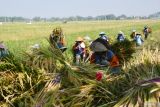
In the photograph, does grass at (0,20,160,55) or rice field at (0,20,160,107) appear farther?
grass at (0,20,160,55)

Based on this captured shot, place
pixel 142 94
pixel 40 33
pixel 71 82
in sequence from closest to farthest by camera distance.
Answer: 1. pixel 142 94
2. pixel 71 82
3. pixel 40 33

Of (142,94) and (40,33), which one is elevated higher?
(142,94)

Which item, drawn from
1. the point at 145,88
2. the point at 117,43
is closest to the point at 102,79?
the point at 145,88

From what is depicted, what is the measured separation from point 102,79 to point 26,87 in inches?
41.8

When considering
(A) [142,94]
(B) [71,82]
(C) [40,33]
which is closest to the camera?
(A) [142,94]

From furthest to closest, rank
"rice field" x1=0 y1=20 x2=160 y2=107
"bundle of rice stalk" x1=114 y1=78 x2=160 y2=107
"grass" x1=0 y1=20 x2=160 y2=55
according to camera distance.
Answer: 1. "grass" x1=0 y1=20 x2=160 y2=55
2. "rice field" x1=0 y1=20 x2=160 y2=107
3. "bundle of rice stalk" x1=114 y1=78 x2=160 y2=107

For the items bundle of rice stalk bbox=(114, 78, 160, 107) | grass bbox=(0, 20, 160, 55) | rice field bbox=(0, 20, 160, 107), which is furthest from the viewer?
grass bbox=(0, 20, 160, 55)

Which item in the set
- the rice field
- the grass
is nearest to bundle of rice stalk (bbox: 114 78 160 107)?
the rice field

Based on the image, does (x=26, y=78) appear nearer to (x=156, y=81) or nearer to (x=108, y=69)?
(x=108, y=69)

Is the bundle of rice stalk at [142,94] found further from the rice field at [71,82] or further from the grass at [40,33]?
the grass at [40,33]

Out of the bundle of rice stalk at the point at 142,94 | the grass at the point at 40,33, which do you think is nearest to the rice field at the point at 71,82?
the bundle of rice stalk at the point at 142,94

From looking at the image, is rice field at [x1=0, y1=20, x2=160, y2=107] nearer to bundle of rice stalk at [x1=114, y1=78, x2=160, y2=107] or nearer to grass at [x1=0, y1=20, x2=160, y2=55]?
bundle of rice stalk at [x1=114, y1=78, x2=160, y2=107]

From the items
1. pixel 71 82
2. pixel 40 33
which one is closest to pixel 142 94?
pixel 71 82

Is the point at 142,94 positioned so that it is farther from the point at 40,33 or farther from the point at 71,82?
the point at 40,33
